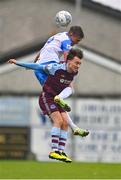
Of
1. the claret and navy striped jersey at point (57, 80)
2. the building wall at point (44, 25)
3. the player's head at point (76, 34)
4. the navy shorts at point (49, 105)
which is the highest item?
the building wall at point (44, 25)

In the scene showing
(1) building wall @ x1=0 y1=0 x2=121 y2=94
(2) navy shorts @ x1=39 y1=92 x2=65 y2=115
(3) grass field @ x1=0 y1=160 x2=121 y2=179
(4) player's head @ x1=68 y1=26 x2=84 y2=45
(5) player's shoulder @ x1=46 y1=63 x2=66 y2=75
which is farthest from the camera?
(1) building wall @ x1=0 y1=0 x2=121 y2=94

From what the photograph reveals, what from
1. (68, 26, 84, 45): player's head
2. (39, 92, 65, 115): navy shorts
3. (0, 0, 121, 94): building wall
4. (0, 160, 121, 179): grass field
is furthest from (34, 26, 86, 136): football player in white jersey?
(0, 0, 121, 94): building wall

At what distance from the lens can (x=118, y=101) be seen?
4262 centimetres

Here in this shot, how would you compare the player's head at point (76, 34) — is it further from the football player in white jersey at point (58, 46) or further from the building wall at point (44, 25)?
the building wall at point (44, 25)

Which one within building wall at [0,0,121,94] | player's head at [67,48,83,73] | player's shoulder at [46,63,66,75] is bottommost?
player's shoulder at [46,63,66,75]

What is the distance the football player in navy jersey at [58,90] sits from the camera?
17.4 metres

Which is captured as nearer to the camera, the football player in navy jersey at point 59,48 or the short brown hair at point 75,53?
the short brown hair at point 75,53

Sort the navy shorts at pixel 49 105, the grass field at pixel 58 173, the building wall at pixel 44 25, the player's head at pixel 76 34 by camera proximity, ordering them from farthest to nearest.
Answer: the building wall at pixel 44 25, the grass field at pixel 58 173, the navy shorts at pixel 49 105, the player's head at pixel 76 34

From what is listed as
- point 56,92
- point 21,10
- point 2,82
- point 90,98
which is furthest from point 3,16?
point 56,92

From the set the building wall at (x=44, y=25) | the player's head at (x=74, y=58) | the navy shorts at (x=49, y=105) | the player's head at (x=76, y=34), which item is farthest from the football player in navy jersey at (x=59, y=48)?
the building wall at (x=44, y=25)

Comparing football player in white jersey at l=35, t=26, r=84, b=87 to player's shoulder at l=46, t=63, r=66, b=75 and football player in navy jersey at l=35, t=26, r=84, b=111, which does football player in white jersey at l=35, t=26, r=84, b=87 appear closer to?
football player in navy jersey at l=35, t=26, r=84, b=111

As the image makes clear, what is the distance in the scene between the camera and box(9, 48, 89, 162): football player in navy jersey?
17.4 meters

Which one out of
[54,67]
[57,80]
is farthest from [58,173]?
[54,67]

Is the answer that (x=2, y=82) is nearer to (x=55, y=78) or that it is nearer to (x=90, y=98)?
(x=90, y=98)
